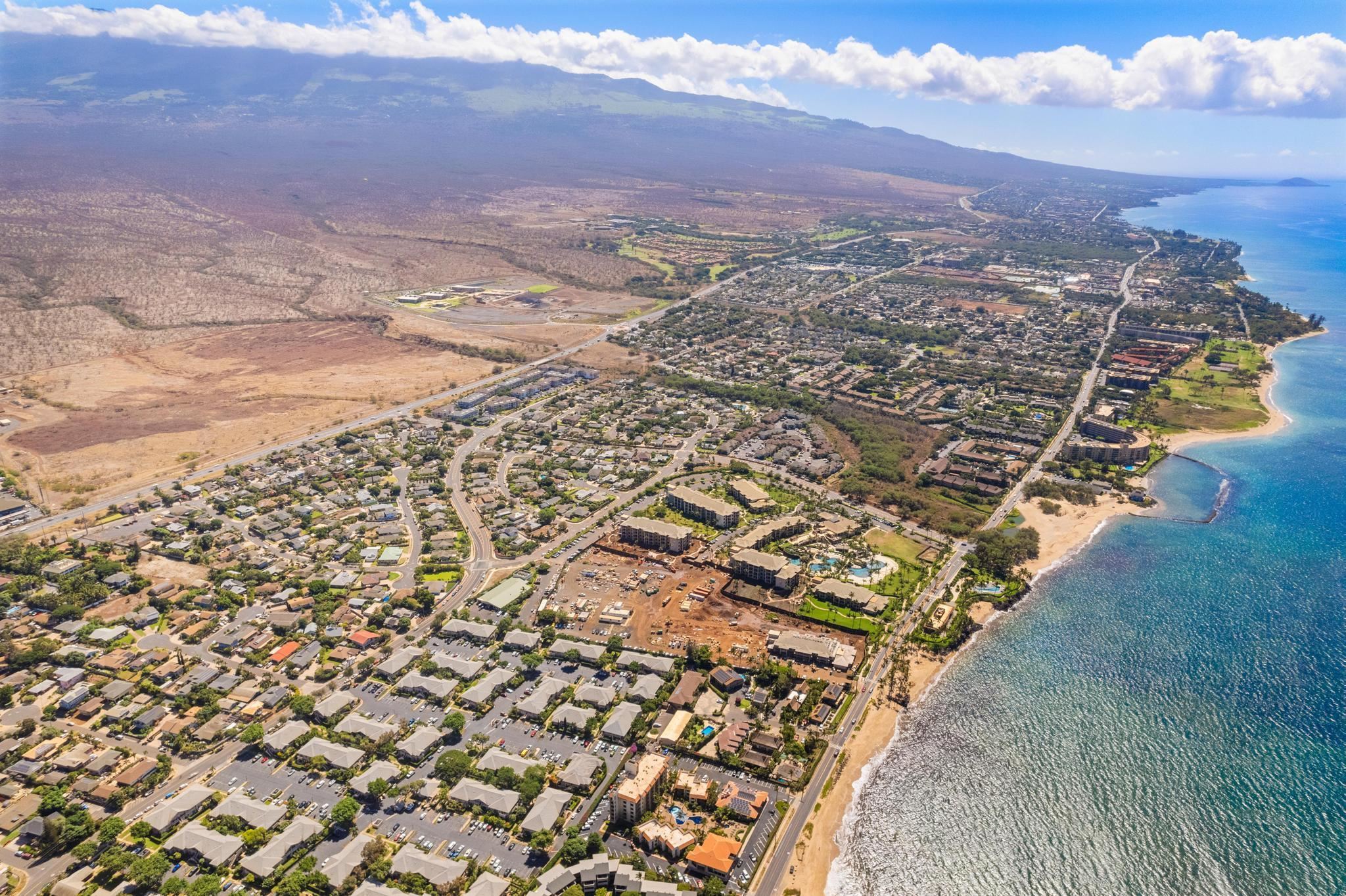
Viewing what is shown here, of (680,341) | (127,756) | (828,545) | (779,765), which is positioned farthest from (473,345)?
(779,765)

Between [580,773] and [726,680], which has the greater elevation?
[726,680]

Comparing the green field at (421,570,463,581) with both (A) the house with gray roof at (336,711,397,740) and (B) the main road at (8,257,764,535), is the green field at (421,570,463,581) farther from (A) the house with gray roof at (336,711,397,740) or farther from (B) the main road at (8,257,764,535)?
(B) the main road at (8,257,764,535)

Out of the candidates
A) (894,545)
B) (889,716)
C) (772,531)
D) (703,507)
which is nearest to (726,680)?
(889,716)

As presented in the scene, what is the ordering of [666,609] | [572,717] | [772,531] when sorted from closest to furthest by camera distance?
[572,717]
[666,609]
[772,531]

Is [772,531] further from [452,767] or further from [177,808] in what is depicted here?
[177,808]

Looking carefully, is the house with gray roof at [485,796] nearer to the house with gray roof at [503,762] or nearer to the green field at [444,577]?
the house with gray roof at [503,762]
